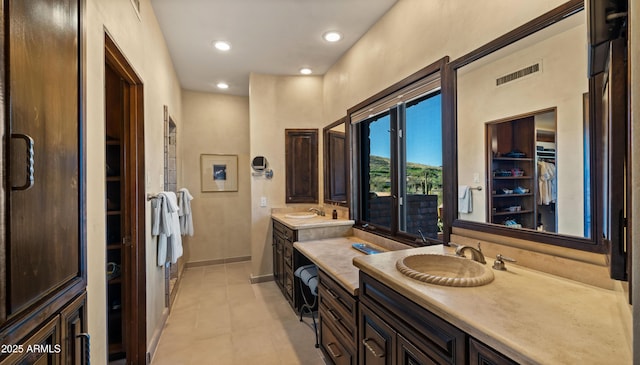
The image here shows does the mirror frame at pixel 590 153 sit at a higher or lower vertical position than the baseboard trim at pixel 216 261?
higher

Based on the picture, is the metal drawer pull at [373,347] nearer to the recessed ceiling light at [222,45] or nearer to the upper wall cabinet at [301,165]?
the upper wall cabinet at [301,165]

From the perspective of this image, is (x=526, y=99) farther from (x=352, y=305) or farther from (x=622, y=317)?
(x=352, y=305)

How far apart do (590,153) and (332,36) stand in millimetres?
Answer: 2379

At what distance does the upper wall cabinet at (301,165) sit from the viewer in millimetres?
3822

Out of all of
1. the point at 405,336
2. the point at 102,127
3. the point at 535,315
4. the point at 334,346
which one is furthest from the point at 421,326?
the point at 102,127

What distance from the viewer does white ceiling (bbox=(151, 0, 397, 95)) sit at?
230 cm

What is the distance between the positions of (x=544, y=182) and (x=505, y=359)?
87 centimetres

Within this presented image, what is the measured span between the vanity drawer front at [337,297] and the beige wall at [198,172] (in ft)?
10.0

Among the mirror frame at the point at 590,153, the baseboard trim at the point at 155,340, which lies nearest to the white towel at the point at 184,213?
the baseboard trim at the point at 155,340

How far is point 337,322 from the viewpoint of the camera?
5.83 feet

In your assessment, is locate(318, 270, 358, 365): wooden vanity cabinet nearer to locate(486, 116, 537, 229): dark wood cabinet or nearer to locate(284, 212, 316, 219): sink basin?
locate(486, 116, 537, 229): dark wood cabinet

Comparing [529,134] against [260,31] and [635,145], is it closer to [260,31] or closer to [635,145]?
[635,145]

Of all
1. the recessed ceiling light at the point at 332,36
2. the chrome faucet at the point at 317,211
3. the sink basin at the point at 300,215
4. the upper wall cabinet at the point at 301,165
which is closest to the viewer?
the recessed ceiling light at the point at 332,36

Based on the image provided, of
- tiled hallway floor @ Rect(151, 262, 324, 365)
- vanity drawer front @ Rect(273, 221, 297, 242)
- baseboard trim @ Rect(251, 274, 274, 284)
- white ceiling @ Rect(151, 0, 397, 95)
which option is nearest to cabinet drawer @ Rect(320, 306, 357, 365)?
tiled hallway floor @ Rect(151, 262, 324, 365)
